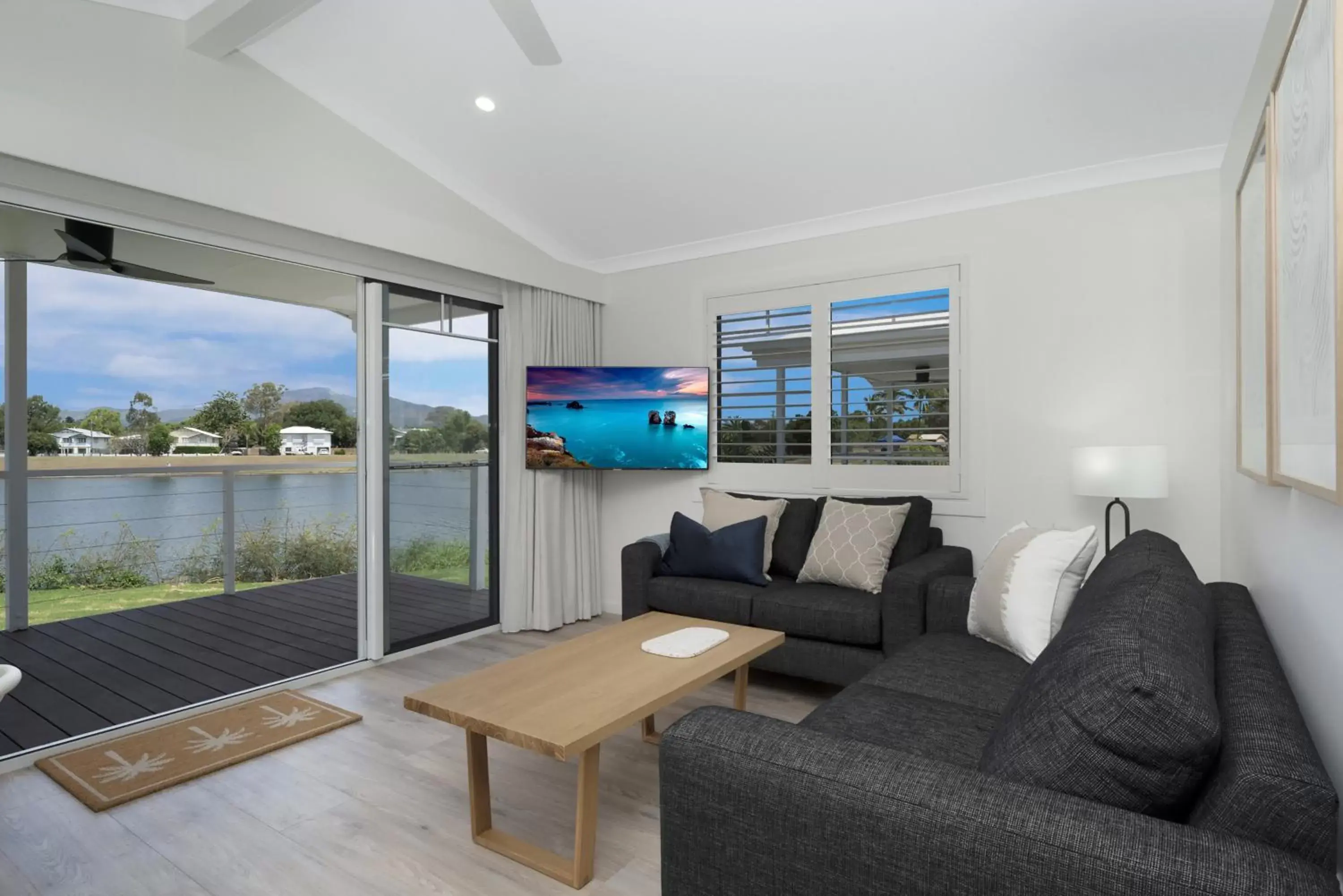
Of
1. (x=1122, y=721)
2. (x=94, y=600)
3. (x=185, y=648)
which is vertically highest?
(x=1122, y=721)

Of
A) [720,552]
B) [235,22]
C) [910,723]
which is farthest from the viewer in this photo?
[720,552]

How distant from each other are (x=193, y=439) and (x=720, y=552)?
3.24 metres

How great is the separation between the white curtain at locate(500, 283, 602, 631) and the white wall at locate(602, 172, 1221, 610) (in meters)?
1.80

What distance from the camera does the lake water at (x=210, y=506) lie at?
13.2 ft

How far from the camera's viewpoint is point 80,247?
3307mm

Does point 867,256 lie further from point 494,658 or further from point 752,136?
point 494,658

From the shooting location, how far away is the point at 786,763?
1172 mm

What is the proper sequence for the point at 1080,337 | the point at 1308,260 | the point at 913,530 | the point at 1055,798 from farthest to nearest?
the point at 913,530 < the point at 1080,337 < the point at 1308,260 < the point at 1055,798

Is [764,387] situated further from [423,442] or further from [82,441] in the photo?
[82,441]

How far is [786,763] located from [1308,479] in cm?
102

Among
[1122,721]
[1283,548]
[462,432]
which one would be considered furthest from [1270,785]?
[462,432]

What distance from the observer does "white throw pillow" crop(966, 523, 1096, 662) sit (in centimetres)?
231

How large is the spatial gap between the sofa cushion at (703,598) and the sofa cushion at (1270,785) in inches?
97.4

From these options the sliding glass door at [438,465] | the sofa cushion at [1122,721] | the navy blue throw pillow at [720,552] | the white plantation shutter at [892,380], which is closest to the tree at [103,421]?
the sliding glass door at [438,465]
